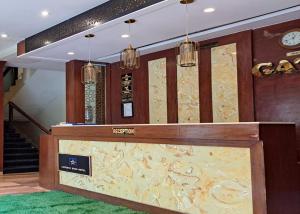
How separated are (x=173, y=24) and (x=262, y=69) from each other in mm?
1603

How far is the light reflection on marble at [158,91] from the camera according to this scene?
7684 mm

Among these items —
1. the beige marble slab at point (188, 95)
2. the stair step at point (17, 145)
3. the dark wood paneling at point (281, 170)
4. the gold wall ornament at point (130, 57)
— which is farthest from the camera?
the stair step at point (17, 145)

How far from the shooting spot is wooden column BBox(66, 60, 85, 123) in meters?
8.71

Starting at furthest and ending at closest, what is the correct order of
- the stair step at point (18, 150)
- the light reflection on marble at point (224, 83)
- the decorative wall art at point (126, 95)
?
the stair step at point (18, 150), the decorative wall art at point (126, 95), the light reflection on marble at point (224, 83)

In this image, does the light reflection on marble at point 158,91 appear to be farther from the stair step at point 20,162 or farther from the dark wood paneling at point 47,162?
the stair step at point 20,162

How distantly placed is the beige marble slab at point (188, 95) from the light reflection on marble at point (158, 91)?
40 centimetres

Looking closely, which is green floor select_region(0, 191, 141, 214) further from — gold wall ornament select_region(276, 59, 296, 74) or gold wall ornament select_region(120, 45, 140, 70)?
gold wall ornament select_region(276, 59, 296, 74)

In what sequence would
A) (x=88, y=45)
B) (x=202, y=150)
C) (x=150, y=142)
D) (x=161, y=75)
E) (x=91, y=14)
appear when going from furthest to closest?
(x=161, y=75), (x=88, y=45), (x=91, y=14), (x=150, y=142), (x=202, y=150)

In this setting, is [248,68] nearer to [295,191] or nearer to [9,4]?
[295,191]

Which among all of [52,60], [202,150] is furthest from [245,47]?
[52,60]

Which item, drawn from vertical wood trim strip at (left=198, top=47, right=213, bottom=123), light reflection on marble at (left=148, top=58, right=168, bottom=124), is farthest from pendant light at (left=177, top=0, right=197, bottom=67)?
light reflection on marble at (left=148, top=58, right=168, bottom=124)

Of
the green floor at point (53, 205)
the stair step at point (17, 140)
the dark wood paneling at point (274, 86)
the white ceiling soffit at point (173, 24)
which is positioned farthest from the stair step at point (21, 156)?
the dark wood paneling at point (274, 86)

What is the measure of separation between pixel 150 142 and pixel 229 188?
1.23m

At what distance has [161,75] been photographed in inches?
306
